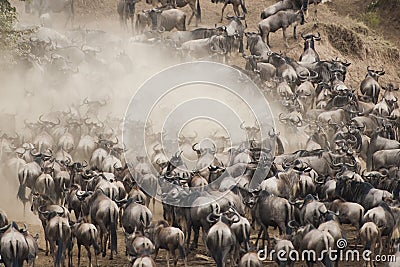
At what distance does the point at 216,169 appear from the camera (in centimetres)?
2502

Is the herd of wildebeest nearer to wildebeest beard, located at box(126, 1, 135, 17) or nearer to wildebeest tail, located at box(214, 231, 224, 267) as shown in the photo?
wildebeest tail, located at box(214, 231, 224, 267)

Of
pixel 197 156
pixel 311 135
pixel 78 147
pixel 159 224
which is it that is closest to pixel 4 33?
pixel 78 147

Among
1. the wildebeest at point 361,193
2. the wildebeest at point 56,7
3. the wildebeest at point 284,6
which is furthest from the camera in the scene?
the wildebeest at point 56,7

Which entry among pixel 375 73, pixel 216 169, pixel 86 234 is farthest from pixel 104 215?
pixel 375 73

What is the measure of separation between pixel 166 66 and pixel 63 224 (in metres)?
15.3

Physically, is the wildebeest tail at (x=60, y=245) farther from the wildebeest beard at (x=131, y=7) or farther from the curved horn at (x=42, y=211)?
the wildebeest beard at (x=131, y=7)

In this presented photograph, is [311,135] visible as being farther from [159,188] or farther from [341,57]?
[341,57]

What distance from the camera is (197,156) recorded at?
27.9 meters

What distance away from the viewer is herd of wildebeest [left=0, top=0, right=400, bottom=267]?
2094 cm

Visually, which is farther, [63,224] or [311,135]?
[311,135]
